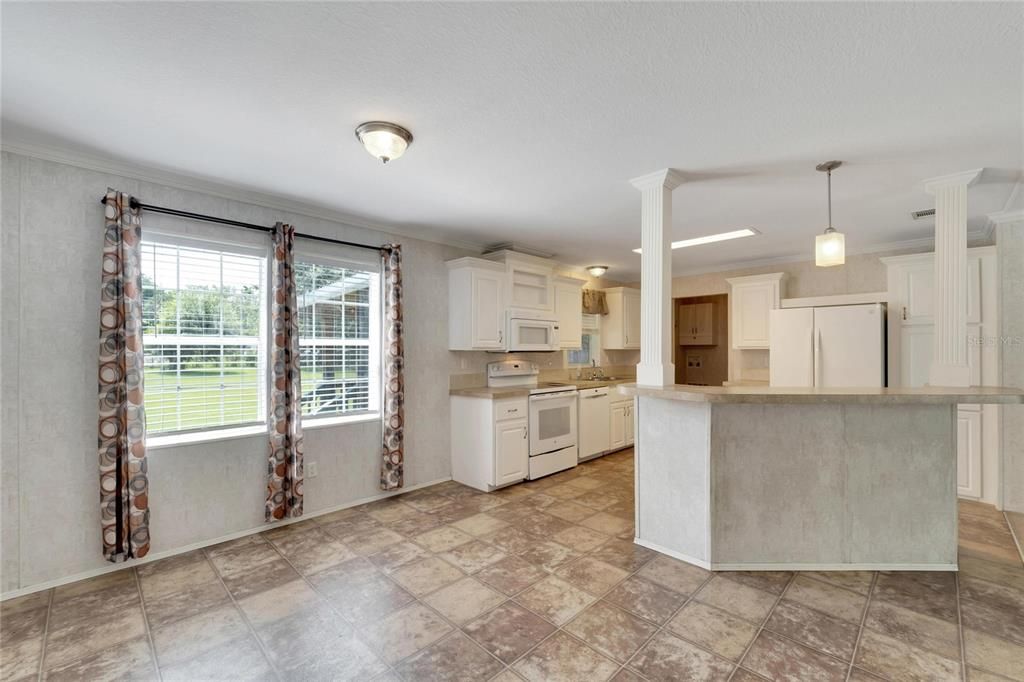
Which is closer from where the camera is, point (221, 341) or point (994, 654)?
point (994, 654)

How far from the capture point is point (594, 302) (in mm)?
6277

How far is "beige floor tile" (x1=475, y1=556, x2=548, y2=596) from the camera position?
2.53m

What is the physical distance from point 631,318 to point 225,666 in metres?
→ 5.86

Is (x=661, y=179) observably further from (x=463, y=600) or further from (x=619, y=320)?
(x=619, y=320)

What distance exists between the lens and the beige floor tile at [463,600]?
2264 millimetres

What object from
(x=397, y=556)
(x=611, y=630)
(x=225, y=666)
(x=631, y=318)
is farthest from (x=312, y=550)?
(x=631, y=318)

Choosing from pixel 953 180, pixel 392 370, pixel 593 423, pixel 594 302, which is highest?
pixel 953 180

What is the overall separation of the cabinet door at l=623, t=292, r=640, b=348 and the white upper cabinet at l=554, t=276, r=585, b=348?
106 cm

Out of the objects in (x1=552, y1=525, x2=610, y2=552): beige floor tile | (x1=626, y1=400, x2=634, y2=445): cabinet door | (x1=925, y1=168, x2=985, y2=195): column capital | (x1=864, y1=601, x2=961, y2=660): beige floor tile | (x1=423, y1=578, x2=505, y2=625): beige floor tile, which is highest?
(x1=925, y1=168, x2=985, y2=195): column capital

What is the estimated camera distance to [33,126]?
2.26 meters

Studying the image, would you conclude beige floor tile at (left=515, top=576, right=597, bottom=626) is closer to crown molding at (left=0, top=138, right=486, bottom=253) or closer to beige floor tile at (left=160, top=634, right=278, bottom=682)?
beige floor tile at (left=160, top=634, right=278, bottom=682)

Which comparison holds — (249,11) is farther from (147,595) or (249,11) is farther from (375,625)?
(147,595)

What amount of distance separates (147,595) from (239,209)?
2509mm

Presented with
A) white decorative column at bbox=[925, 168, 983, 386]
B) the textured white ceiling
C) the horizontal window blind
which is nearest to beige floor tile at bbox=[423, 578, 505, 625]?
the horizontal window blind
